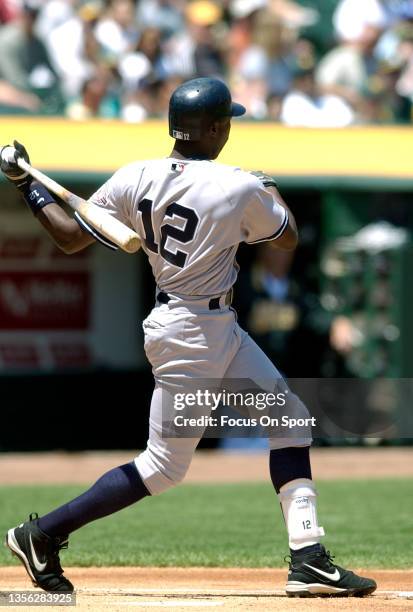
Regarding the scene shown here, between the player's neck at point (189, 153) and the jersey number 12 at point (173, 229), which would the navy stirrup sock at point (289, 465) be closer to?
the jersey number 12 at point (173, 229)

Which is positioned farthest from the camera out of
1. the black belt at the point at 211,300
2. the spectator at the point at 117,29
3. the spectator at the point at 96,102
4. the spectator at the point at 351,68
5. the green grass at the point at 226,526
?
the spectator at the point at 351,68

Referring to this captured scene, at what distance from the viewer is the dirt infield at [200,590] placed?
4.46m

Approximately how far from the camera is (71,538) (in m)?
7.16

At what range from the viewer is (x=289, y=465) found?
470 cm

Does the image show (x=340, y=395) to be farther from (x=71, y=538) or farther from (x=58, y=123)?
(x=71, y=538)

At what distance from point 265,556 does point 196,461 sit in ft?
17.4

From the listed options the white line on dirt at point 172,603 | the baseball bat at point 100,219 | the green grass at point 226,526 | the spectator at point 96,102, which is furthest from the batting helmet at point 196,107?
the spectator at point 96,102

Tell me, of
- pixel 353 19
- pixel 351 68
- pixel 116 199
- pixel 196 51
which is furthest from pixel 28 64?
pixel 116 199

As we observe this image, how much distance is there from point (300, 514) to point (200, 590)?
2.16ft

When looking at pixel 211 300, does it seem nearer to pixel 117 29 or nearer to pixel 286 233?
pixel 286 233

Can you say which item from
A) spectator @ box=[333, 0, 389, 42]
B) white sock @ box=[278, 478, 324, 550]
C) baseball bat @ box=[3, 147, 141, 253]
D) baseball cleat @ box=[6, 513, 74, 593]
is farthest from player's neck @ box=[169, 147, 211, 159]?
spectator @ box=[333, 0, 389, 42]

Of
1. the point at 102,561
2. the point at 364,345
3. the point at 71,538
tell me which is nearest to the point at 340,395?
the point at 364,345

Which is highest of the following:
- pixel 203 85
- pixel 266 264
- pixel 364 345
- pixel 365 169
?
pixel 203 85

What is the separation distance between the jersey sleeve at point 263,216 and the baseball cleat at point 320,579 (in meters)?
1.17
